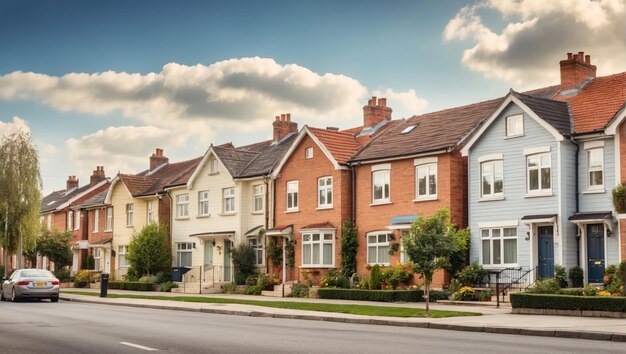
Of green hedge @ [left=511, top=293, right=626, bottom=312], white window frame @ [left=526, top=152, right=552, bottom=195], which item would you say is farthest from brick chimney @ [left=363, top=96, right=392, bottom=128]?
green hedge @ [left=511, top=293, right=626, bottom=312]

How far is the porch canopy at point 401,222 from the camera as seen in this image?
36.7m

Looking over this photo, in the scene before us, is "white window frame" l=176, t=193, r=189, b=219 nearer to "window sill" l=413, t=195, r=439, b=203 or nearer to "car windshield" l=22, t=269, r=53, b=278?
"car windshield" l=22, t=269, r=53, b=278

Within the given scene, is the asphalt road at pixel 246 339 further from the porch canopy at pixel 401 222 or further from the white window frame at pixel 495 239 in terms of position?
the porch canopy at pixel 401 222

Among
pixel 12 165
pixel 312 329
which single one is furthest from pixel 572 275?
pixel 12 165

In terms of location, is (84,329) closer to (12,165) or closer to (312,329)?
(312,329)

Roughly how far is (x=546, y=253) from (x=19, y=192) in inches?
1483

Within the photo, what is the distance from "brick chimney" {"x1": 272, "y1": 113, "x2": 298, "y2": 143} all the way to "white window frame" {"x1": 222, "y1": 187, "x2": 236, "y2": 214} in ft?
16.6

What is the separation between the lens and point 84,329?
19.5 metres

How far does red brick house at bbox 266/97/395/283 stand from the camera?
135 feet

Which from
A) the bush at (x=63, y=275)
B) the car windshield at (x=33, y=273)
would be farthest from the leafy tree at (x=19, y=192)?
the car windshield at (x=33, y=273)

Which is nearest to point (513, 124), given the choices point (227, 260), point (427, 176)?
point (427, 176)

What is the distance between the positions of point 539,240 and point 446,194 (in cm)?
491

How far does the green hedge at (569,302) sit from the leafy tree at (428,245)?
2727 millimetres

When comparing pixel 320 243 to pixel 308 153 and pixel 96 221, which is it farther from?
pixel 96 221
